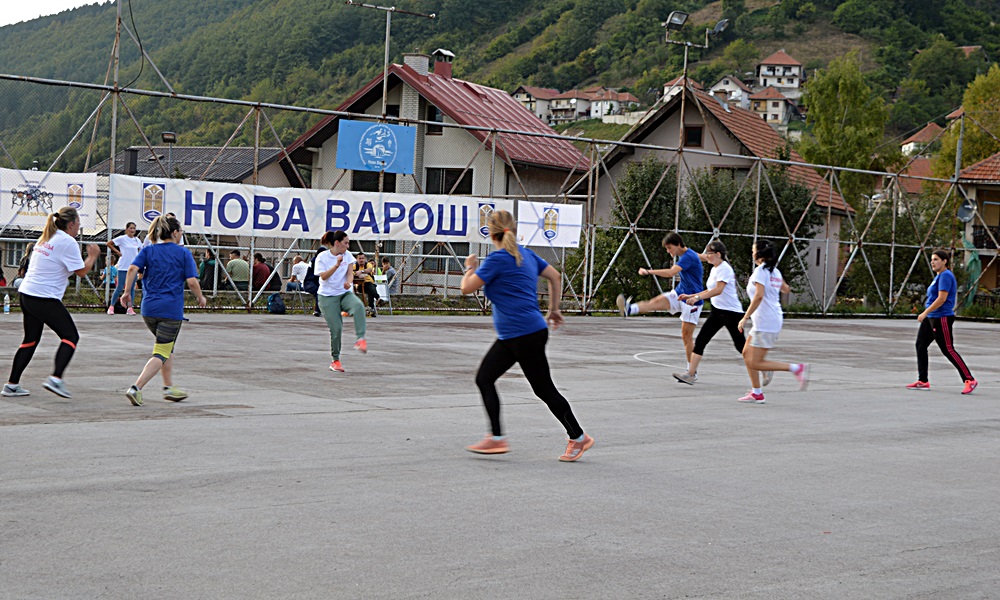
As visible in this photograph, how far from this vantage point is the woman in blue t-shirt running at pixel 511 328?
793cm

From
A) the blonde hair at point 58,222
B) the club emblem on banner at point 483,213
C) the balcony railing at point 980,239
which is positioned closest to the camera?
the blonde hair at point 58,222

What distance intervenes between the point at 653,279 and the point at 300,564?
90.0ft

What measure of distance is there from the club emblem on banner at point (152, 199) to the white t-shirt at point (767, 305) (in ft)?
45.7

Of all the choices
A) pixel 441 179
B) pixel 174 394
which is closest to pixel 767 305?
pixel 174 394

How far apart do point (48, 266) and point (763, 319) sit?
714 cm

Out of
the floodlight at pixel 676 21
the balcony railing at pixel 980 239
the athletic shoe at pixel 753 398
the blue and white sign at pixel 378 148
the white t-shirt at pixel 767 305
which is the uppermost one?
the floodlight at pixel 676 21

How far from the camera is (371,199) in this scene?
25.4 metres

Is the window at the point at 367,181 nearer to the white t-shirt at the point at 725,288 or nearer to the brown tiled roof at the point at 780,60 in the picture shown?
the white t-shirt at the point at 725,288

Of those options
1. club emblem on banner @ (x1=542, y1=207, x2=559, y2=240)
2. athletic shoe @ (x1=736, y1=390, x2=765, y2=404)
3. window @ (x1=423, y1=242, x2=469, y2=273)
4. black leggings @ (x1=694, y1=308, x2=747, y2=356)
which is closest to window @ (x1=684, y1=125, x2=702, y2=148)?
window @ (x1=423, y1=242, x2=469, y2=273)

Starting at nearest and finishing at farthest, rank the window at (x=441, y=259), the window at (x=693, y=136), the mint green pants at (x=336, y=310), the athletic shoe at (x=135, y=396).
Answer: the athletic shoe at (x=135, y=396) < the mint green pants at (x=336, y=310) < the window at (x=441, y=259) < the window at (x=693, y=136)

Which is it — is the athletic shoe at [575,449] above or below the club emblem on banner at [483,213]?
below

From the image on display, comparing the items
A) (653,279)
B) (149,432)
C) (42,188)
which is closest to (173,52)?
(653,279)

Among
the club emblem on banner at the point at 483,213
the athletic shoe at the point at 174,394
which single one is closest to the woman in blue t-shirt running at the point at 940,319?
the athletic shoe at the point at 174,394

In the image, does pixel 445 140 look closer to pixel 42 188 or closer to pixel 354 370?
pixel 42 188
